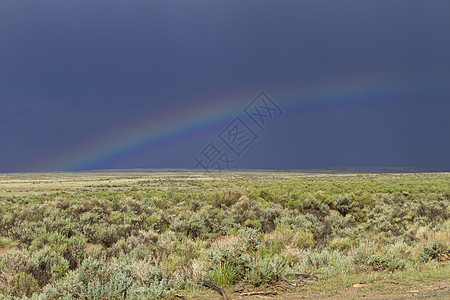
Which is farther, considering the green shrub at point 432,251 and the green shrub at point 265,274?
the green shrub at point 432,251

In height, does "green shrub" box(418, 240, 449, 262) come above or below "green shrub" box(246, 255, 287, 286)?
below

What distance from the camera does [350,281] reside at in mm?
5043

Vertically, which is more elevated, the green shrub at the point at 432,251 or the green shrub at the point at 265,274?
the green shrub at the point at 265,274

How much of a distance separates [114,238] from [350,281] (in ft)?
28.4

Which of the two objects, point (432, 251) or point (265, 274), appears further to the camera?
point (432, 251)

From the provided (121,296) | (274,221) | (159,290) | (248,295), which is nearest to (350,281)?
(248,295)

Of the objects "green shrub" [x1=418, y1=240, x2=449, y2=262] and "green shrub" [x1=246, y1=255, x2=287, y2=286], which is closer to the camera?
"green shrub" [x1=246, y1=255, x2=287, y2=286]

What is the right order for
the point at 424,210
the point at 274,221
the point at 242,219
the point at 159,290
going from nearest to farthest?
1. the point at 159,290
2. the point at 274,221
3. the point at 242,219
4. the point at 424,210

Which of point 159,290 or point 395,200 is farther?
point 395,200

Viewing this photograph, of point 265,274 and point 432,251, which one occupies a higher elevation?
point 265,274

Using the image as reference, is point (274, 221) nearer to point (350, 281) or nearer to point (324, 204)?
point (324, 204)

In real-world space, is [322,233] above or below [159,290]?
below

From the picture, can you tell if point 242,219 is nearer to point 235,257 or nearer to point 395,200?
point 235,257

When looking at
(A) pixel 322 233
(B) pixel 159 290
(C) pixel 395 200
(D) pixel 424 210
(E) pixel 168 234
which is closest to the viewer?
(B) pixel 159 290
